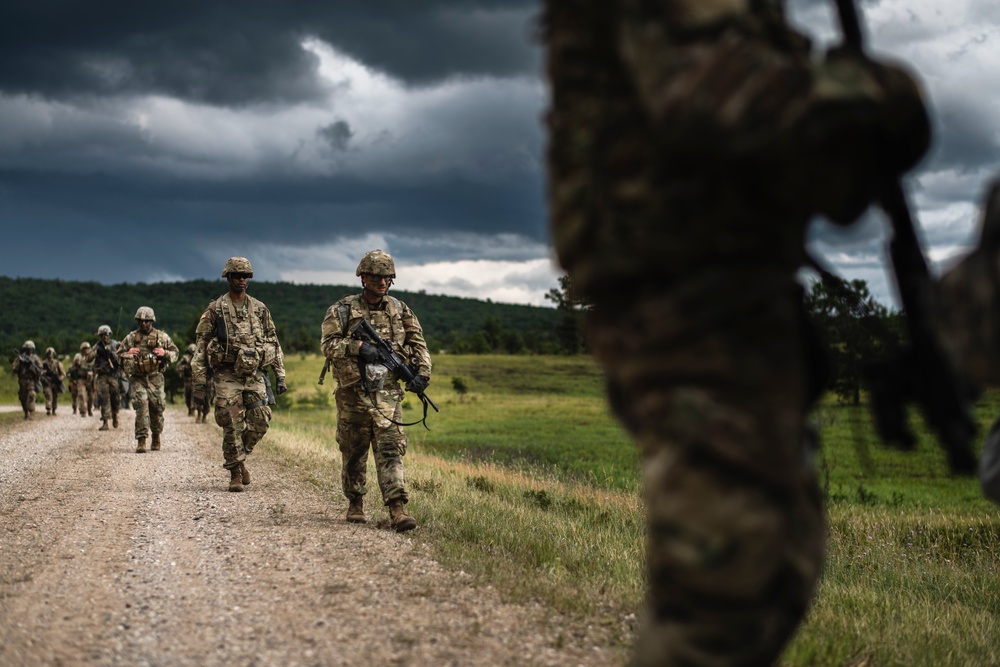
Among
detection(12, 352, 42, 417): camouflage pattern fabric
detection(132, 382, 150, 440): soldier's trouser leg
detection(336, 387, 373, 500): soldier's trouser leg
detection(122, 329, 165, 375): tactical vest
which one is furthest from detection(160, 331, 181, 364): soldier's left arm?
detection(12, 352, 42, 417): camouflage pattern fabric

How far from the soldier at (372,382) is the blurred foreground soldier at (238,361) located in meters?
2.90

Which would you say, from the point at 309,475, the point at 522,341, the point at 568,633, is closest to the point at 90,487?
the point at 309,475

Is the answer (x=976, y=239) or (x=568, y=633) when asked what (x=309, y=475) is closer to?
(x=568, y=633)

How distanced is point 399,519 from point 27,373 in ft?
81.2

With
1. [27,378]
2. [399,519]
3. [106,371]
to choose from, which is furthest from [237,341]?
[27,378]

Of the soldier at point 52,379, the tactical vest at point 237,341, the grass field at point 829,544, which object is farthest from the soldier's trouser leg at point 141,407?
the soldier at point 52,379

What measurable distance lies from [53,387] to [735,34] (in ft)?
109

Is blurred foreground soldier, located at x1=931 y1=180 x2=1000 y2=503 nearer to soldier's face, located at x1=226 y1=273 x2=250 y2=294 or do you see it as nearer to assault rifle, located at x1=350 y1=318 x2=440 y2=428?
assault rifle, located at x1=350 y1=318 x2=440 y2=428

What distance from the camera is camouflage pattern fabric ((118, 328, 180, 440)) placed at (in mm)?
16500

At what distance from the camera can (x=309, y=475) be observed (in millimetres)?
11711

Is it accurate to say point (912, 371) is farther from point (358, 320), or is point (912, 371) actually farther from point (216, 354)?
point (216, 354)

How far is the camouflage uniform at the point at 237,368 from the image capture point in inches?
421

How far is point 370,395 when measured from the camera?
7.96m

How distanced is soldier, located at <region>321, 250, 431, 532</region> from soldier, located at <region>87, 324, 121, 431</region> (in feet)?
51.1
